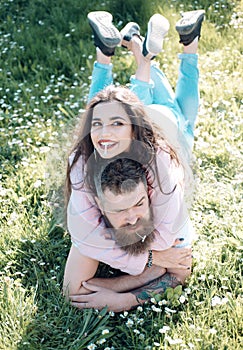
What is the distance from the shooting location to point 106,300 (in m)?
2.85

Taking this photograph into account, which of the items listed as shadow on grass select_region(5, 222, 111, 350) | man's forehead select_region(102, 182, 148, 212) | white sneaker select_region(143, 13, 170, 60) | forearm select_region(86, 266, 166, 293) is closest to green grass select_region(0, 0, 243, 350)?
shadow on grass select_region(5, 222, 111, 350)

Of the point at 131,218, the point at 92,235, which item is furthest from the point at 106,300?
the point at 131,218

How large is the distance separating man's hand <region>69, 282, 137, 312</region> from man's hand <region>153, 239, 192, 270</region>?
203 mm

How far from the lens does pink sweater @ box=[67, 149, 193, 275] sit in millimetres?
2791

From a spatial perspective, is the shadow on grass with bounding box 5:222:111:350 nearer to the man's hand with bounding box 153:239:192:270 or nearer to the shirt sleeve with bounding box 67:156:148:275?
the shirt sleeve with bounding box 67:156:148:275

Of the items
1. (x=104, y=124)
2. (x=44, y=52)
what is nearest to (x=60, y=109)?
(x=44, y=52)

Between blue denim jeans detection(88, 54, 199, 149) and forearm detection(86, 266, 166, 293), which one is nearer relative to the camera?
forearm detection(86, 266, 166, 293)

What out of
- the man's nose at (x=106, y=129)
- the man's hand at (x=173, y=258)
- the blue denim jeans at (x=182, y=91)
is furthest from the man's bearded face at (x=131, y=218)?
the blue denim jeans at (x=182, y=91)

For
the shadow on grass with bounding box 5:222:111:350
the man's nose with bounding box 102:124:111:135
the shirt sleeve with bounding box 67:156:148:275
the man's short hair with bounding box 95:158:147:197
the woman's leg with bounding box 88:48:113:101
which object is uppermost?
the man's nose with bounding box 102:124:111:135

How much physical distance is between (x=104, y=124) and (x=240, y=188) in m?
1.10

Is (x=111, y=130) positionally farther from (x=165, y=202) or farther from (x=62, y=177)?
(x=62, y=177)

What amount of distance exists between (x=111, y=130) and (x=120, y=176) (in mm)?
197

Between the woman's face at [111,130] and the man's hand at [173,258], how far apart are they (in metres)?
0.51

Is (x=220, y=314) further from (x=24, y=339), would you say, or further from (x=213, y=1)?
(x=213, y=1)
